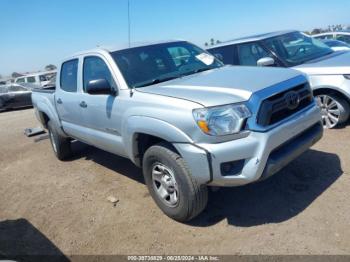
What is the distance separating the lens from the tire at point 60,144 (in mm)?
6297

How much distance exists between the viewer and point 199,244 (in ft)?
10.8

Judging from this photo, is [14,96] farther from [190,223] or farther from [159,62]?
[190,223]

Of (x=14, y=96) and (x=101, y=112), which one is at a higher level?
(x=101, y=112)

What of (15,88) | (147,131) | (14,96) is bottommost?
(14,96)

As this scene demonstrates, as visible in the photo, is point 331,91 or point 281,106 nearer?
point 281,106

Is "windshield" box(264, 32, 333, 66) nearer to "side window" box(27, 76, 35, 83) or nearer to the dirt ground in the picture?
the dirt ground

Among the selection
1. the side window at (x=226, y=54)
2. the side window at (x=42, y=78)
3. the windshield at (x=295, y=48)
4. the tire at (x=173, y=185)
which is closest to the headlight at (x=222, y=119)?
the tire at (x=173, y=185)

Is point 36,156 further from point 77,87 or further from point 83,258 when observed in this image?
point 83,258

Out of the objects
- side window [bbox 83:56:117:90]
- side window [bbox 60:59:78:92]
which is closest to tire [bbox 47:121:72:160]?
side window [bbox 60:59:78:92]

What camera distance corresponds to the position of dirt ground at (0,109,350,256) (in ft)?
10.6

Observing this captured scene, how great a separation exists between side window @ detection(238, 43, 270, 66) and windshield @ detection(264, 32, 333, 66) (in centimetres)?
17

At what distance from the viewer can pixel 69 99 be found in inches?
205

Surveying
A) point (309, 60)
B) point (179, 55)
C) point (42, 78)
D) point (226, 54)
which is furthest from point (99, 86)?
point (42, 78)

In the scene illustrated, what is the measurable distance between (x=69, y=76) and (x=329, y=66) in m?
4.22
